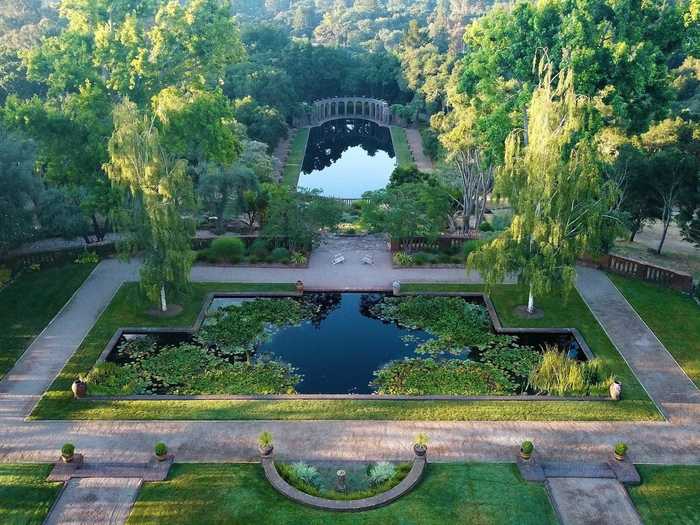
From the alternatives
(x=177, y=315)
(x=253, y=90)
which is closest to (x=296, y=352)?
(x=177, y=315)

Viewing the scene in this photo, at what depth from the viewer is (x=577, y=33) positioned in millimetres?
34438

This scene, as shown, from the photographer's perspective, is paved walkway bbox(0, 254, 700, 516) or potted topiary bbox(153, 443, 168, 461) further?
paved walkway bbox(0, 254, 700, 516)

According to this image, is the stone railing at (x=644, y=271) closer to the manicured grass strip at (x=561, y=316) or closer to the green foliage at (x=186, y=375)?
the manicured grass strip at (x=561, y=316)

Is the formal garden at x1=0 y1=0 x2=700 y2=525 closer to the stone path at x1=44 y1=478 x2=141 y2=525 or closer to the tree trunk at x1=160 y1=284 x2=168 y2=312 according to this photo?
the stone path at x1=44 y1=478 x2=141 y2=525

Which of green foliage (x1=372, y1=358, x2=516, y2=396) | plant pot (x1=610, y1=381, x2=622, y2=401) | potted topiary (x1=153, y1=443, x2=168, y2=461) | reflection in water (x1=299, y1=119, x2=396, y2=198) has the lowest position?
potted topiary (x1=153, y1=443, x2=168, y2=461)

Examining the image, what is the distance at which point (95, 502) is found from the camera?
20.4m

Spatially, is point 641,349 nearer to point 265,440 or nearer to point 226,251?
point 265,440

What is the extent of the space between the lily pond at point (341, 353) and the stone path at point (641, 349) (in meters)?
2.17

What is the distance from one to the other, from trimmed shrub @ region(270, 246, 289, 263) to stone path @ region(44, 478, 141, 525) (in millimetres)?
18673

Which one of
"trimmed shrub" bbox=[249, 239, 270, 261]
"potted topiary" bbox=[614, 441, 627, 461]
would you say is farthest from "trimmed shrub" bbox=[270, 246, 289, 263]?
"potted topiary" bbox=[614, 441, 627, 461]

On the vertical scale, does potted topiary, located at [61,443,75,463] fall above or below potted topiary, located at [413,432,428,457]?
below

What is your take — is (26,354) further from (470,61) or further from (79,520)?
(470,61)

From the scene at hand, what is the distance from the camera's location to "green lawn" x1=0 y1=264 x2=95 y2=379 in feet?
97.3

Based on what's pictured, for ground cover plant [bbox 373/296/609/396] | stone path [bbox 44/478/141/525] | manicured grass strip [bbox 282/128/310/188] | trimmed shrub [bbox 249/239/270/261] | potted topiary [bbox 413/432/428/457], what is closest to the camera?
stone path [bbox 44/478/141/525]
